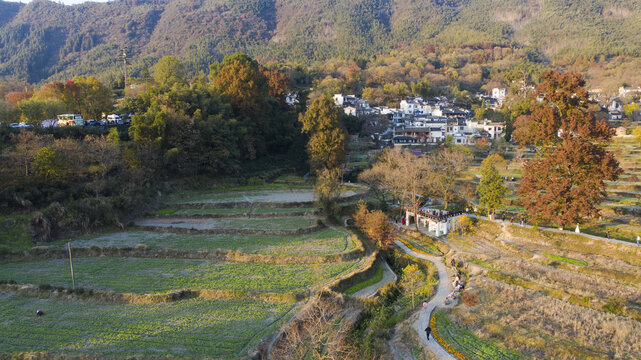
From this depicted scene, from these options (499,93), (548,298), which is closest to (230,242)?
(548,298)

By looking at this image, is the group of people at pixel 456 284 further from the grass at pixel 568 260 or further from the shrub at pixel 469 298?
the grass at pixel 568 260

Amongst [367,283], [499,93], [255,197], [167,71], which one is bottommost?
[367,283]

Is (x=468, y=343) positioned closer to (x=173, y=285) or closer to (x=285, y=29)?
(x=173, y=285)

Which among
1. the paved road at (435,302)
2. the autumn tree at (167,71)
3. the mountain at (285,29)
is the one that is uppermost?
the mountain at (285,29)

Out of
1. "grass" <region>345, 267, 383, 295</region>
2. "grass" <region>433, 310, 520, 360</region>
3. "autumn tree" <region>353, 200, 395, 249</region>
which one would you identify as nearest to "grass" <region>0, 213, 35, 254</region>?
"grass" <region>345, 267, 383, 295</region>

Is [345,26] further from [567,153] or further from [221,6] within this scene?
[567,153]

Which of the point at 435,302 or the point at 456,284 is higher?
the point at 456,284

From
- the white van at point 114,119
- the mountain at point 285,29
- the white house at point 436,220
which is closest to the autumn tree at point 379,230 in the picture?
the white house at point 436,220
